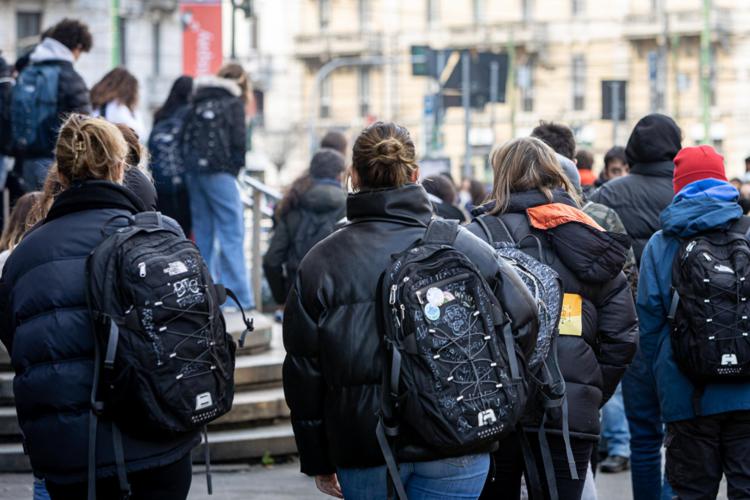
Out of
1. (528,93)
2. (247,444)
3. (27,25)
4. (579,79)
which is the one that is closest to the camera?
(247,444)

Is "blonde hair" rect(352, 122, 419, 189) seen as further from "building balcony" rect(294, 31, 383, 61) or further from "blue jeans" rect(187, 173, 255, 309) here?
"building balcony" rect(294, 31, 383, 61)

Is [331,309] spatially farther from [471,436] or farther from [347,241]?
[471,436]

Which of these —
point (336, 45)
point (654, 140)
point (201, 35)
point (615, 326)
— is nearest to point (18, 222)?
point (615, 326)

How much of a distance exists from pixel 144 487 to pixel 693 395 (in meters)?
2.84

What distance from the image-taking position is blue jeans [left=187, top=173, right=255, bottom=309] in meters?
10.5

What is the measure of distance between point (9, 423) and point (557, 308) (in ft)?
14.8

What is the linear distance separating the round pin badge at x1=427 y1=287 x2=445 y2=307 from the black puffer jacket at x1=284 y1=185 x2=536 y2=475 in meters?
0.22

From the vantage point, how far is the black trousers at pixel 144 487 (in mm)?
→ 4816

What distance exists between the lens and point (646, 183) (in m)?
8.85

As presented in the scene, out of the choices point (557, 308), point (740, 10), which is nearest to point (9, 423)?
point (557, 308)

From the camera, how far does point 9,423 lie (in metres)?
8.81

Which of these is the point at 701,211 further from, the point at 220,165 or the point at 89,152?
the point at 220,165

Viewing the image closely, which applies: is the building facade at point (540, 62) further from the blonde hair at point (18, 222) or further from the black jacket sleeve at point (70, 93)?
the blonde hair at point (18, 222)

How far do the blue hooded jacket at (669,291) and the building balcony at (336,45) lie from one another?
228ft
